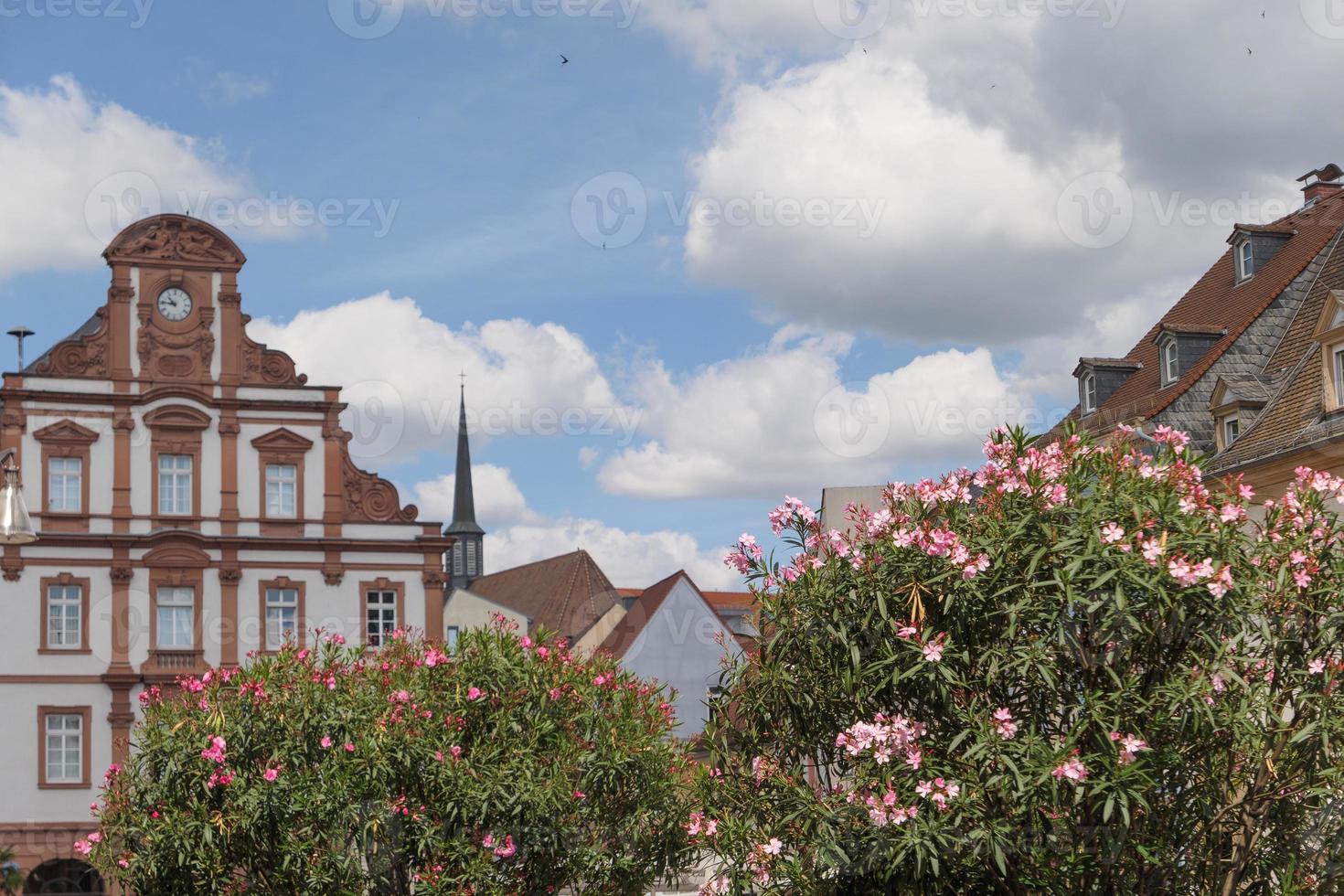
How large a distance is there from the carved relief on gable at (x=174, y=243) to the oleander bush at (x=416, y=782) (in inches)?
1263

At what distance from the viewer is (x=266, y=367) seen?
53.0m

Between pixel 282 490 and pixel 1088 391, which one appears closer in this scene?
pixel 1088 391

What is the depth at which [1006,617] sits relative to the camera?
14.2 metres

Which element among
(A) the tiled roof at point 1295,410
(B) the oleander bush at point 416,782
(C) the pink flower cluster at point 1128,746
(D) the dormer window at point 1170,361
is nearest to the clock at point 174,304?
(D) the dormer window at point 1170,361

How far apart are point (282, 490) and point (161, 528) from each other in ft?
12.6

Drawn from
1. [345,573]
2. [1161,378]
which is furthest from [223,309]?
[1161,378]

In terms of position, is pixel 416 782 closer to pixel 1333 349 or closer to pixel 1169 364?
pixel 1333 349

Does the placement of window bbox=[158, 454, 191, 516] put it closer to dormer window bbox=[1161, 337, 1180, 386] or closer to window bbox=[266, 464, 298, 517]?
window bbox=[266, 464, 298, 517]

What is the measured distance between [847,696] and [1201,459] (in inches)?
148

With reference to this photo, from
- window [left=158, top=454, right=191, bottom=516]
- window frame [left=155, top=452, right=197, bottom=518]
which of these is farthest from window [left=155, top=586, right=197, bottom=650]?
window [left=158, top=454, right=191, bottom=516]

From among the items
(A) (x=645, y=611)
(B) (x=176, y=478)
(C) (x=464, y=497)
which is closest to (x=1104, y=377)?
(A) (x=645, y=611)

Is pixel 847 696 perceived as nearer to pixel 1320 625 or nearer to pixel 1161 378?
pixel 1320 625

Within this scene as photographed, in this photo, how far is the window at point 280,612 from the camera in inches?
2042

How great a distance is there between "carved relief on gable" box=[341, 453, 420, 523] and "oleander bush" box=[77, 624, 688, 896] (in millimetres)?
30856
